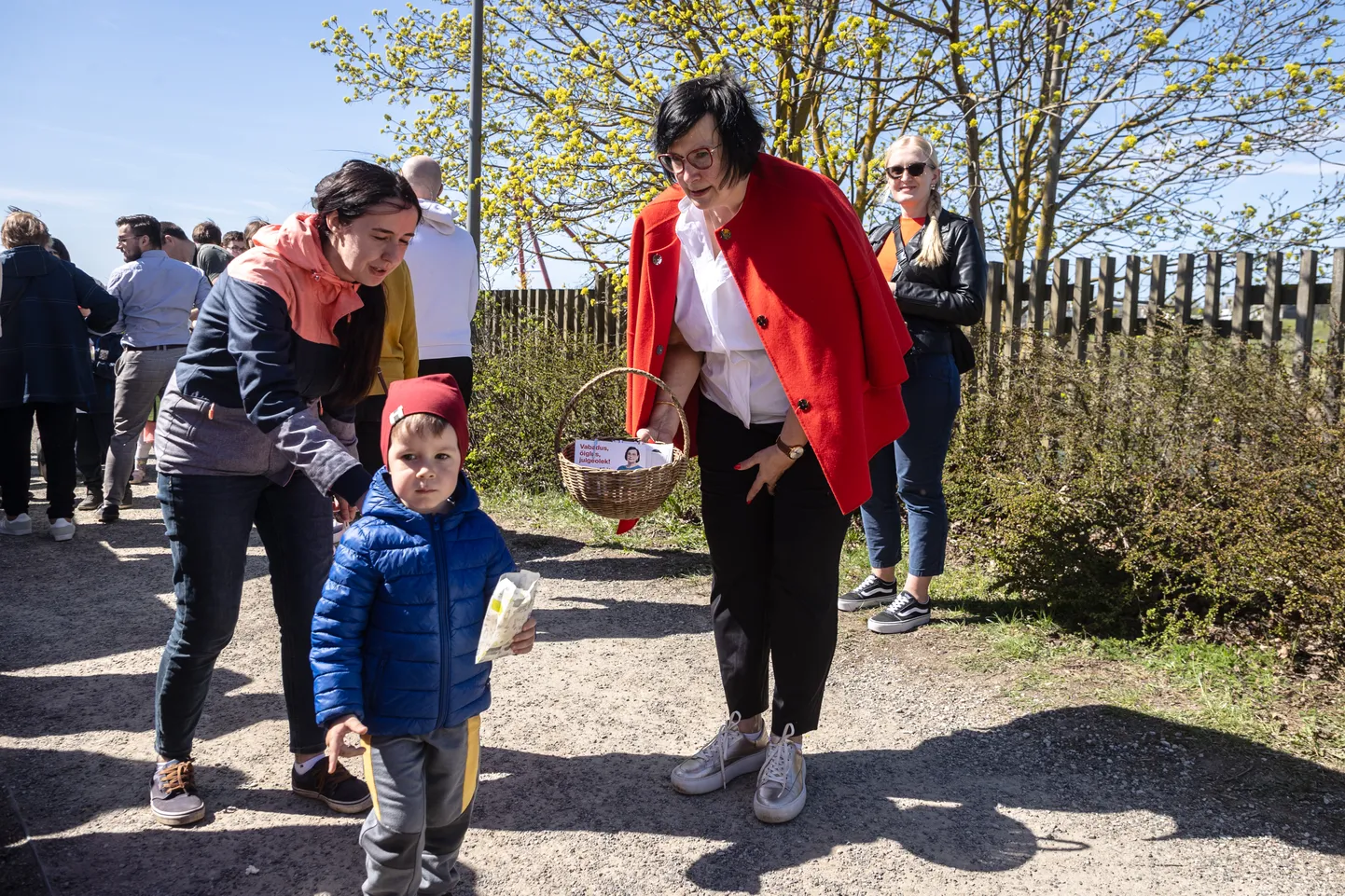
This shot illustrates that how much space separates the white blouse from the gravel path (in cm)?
122

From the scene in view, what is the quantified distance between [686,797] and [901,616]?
5.61 feet

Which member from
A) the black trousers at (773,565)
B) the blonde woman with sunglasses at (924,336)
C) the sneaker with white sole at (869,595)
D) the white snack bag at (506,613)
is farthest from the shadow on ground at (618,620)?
the white snack bag at (506,613)

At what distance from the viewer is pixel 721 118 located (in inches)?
105

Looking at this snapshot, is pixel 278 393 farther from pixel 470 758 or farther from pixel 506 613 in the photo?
pixel 470 758

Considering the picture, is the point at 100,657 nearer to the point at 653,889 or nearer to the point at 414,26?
the point at 653,889

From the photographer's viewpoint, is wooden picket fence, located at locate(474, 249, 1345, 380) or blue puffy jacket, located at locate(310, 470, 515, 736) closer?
blue puffy jacket, located at locate(310, 470, 515, 736)

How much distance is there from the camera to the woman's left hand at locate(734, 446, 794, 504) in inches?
113

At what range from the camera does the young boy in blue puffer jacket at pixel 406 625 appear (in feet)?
7.34

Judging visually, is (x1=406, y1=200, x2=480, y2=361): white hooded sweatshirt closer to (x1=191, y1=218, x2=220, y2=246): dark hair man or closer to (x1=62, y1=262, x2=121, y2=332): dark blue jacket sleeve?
(x1=62, y1=262, x2=121, y2=332): dark blue jacket sleeve

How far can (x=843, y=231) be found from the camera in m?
2.79

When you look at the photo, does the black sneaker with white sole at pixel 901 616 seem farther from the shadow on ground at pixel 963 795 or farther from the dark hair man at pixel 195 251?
the dark hair man at pixel 195 251

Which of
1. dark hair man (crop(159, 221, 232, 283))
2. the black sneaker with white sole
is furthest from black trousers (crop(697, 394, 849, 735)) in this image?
dark hair man (crop(159, 221, 232, 283))

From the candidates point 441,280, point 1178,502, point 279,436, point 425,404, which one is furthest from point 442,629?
point 1178,502

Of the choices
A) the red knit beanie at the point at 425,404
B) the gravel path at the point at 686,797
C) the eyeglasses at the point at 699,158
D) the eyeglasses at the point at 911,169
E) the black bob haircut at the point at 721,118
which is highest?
the eyeglasses at the point at 911,169
